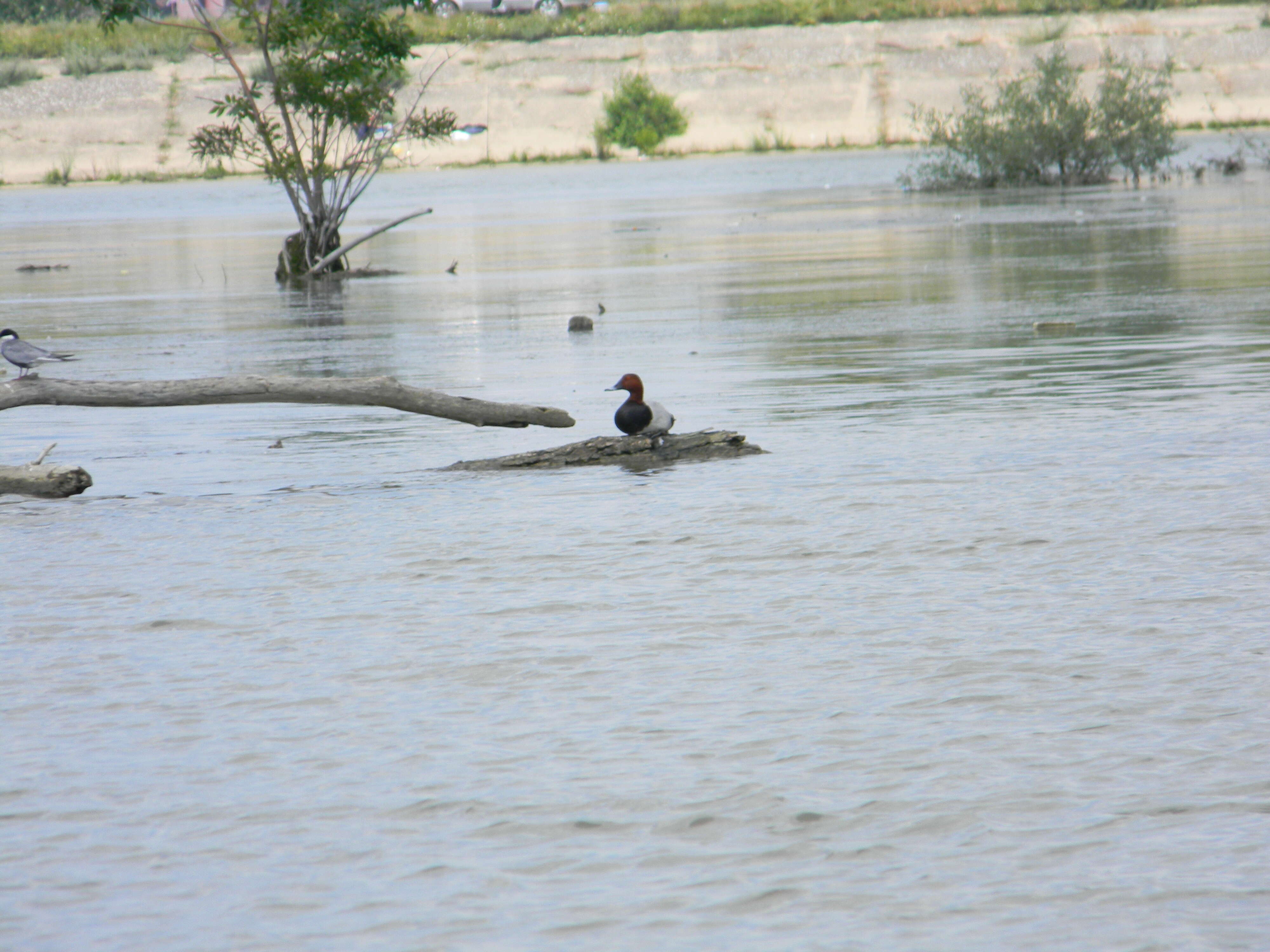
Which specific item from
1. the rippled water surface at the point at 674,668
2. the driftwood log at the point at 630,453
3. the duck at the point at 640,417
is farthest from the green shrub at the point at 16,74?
the duck at the point at 640,417

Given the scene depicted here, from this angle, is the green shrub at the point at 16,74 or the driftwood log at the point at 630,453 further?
the green shrub at the point at 16,74

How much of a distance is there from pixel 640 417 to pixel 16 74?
284 ft

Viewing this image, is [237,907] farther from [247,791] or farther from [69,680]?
[69,680]

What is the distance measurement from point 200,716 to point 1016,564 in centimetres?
371

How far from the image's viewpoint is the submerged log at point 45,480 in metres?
10.1

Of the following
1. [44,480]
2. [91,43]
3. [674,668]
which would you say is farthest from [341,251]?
[91,43]

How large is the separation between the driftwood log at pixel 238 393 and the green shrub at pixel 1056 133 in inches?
1460

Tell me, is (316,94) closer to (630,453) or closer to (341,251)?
(341,251)

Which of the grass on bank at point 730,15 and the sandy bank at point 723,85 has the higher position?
the grass on bank at point 730,15

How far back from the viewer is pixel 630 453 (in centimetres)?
1096

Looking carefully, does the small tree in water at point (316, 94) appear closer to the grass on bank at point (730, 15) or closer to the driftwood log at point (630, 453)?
the driftwood log at point (630, 453)

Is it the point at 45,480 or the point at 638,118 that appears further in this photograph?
the point at 638,118

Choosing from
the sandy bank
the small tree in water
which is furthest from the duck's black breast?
the sandy bank

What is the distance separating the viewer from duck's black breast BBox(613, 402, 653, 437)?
11.0 metres
